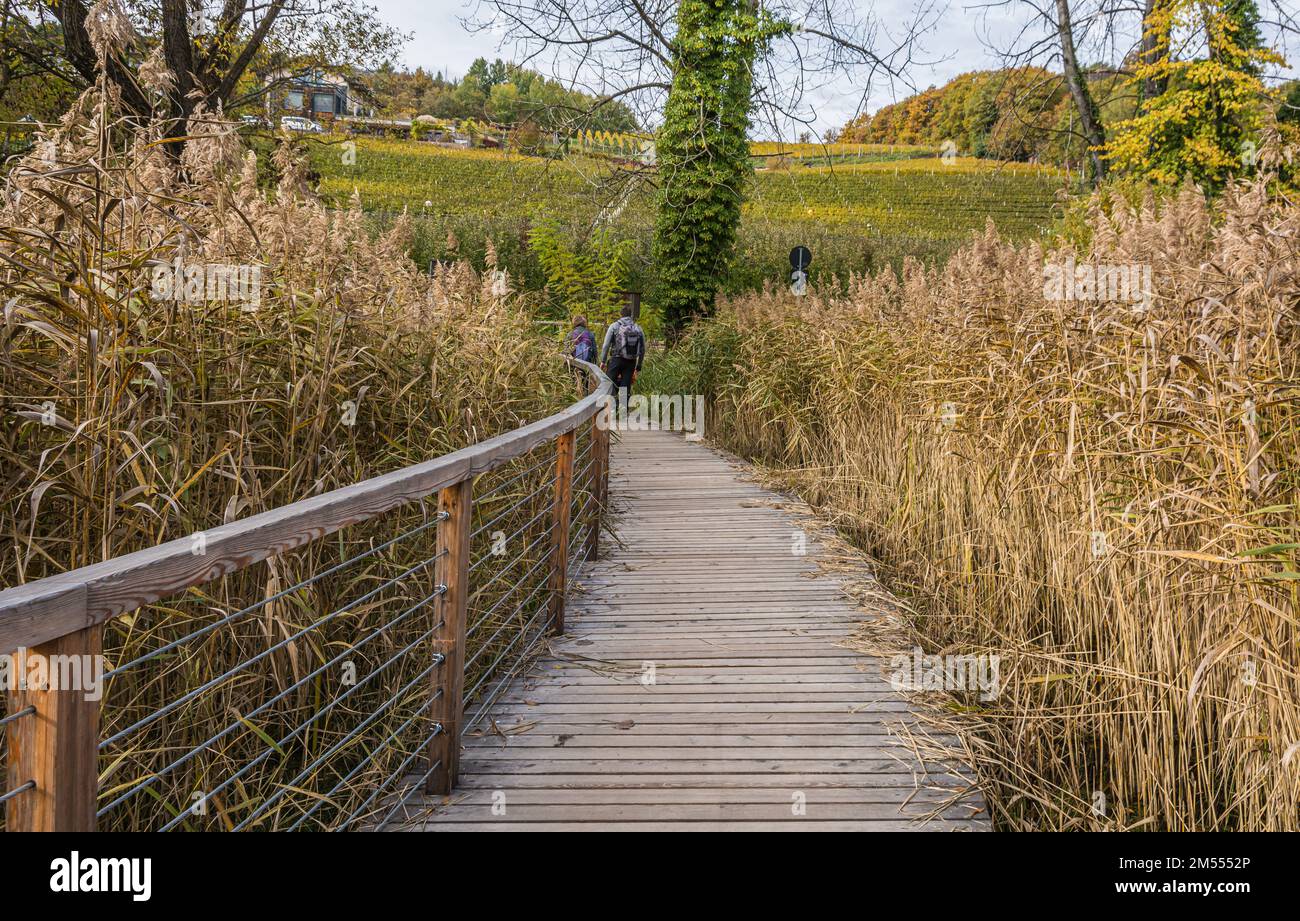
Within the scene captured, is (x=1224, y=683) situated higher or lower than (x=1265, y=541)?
lower

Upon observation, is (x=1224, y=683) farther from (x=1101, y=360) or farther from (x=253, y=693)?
(x=253, y=693)

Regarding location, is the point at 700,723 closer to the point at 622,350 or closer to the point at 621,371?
the point at 622,350

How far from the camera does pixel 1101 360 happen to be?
11.9ft

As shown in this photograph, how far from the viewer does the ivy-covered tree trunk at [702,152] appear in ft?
48.9

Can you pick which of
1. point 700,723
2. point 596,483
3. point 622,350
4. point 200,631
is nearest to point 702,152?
point 622,350

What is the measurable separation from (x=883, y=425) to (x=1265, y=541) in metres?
4.04

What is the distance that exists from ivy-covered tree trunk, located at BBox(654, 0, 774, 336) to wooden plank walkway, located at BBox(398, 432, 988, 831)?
428 inches

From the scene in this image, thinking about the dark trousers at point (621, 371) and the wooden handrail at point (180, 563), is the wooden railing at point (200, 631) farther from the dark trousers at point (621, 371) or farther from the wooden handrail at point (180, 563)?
Result: the dark trousers at point (621, 371)

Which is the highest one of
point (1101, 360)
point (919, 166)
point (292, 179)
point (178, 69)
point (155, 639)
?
point (919, 166)

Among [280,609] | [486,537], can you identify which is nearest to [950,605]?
[486,537]

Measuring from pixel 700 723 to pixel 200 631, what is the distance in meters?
2.27

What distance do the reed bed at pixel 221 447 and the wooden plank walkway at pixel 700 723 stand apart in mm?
421

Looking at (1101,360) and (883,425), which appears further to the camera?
(883,425)

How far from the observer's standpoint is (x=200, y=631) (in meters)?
1.52
